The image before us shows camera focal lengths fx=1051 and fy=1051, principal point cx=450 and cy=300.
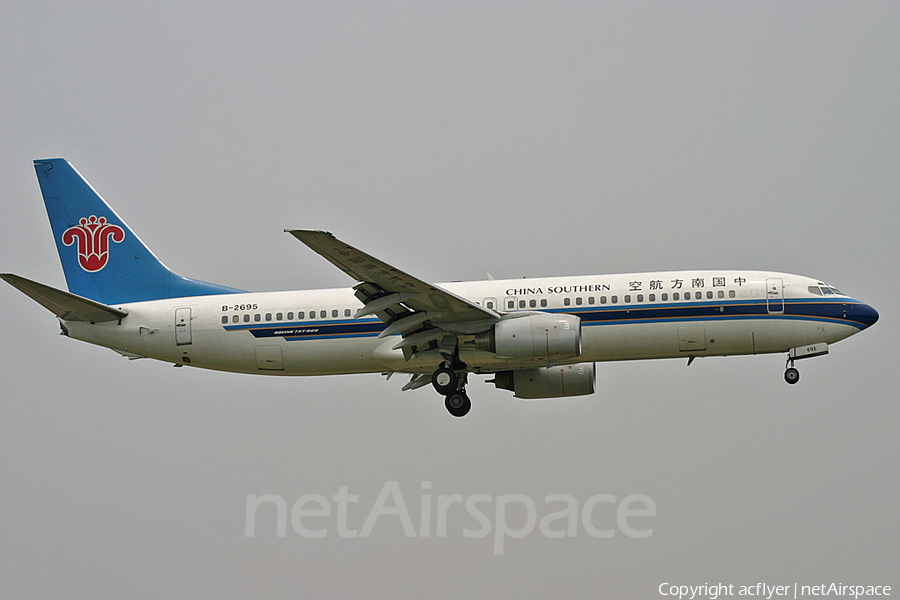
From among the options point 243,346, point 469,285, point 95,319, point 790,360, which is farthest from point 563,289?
point 95,319

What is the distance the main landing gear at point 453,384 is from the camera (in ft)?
108

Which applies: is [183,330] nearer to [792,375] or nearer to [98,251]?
[98,251]

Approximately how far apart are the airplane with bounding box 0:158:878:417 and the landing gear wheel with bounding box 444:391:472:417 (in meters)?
0.04

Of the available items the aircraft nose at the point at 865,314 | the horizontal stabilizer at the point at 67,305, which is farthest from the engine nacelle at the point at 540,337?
the horizontal stabilizer at the point at 67,305

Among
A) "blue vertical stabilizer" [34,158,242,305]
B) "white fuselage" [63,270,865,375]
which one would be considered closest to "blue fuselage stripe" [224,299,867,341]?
"white fuselage" [63,270,865,375]

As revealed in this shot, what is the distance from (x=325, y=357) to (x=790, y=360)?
14.7m

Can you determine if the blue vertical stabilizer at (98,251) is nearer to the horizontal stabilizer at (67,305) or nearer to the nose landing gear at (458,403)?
the horizontal stabilizer at (67,305)

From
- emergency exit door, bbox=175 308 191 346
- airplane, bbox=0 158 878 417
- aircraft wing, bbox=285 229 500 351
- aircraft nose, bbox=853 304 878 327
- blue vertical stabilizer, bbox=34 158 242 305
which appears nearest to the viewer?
aircraft wing, bbox=285 229 500 351

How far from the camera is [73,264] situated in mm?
37375

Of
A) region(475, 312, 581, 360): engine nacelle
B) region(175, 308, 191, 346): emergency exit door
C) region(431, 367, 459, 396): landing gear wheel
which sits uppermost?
region(175, 308, 191, 346): emergency exit door

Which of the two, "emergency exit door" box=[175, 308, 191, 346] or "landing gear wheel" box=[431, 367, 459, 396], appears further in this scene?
"emergency exit door" box=[175, 308, 191, 346]

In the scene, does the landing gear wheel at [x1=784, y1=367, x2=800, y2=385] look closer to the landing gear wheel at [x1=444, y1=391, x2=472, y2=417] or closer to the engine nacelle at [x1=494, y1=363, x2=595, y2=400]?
the engine nacelle at [x1=494, y1=363, x2=595, y2=400]

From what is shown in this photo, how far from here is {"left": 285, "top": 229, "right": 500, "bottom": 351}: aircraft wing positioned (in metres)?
29.8

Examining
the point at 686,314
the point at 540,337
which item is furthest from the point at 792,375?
the point at 540,337
